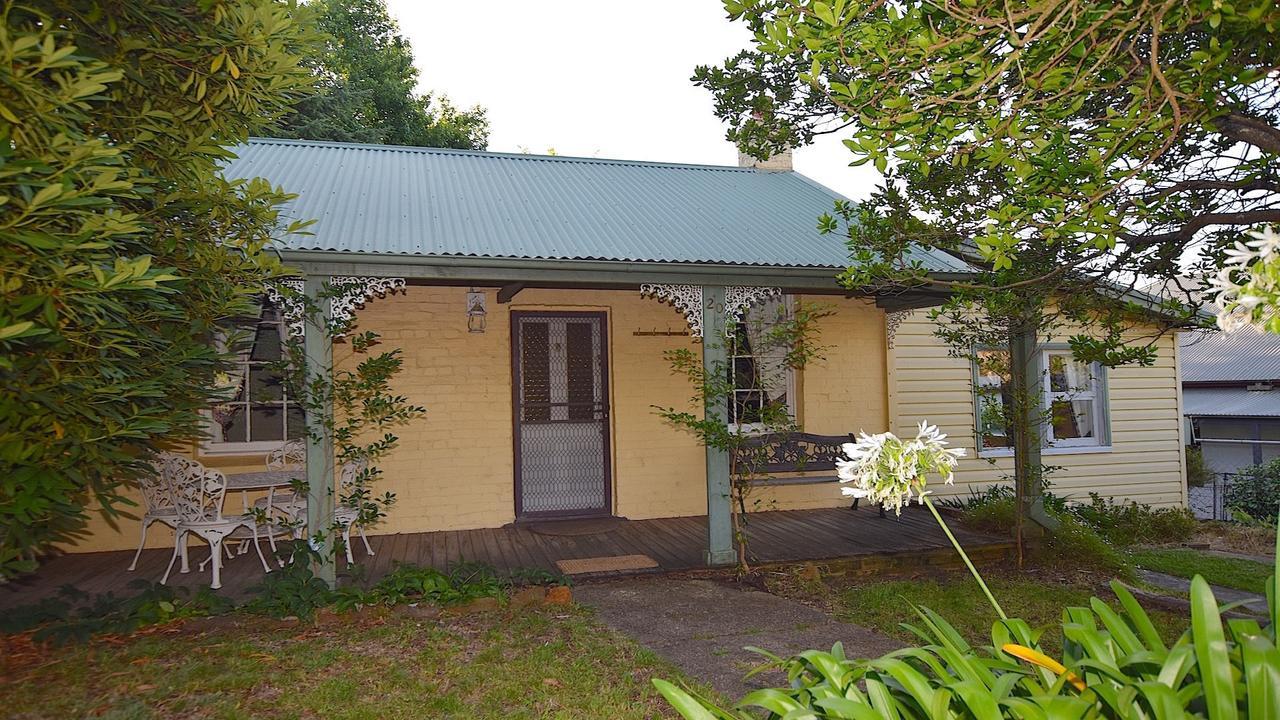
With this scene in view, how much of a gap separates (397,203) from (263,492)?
3009mm

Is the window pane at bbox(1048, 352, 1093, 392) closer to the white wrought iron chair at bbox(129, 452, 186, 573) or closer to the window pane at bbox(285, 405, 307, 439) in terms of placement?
the window pane at bbox(285, 405, 307, 439)

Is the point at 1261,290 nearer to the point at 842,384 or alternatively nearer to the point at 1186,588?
the point at 1186,588

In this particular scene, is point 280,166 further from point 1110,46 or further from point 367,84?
point 367,84

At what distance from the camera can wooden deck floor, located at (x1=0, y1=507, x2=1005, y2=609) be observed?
6156 millimetres

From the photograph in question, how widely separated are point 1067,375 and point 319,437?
9.47 metres

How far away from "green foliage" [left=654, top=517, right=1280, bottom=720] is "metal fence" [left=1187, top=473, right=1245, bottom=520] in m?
13.1

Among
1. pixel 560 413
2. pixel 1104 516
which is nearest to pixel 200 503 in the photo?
pixel 560 413

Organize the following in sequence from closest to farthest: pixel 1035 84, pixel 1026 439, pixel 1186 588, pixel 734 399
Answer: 1. pixel 1035 84
2. pixel 734 399
3. pixel 1186 588
4. pixel 1026 439

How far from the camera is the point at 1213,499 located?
13.6m

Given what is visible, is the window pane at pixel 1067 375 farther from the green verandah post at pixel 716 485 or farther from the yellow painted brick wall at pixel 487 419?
the green verandah post at pixel 716 485

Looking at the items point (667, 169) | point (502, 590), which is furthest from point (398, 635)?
point (667, 169)

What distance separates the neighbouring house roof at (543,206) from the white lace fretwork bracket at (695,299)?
0.25 meters

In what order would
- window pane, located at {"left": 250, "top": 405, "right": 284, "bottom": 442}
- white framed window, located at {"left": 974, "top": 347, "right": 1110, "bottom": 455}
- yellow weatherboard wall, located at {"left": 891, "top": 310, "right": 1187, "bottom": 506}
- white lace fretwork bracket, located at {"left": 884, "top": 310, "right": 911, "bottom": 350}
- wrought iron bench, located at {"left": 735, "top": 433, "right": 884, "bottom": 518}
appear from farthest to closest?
1. white framed window, located at {"left": 974, "top": 347, "right": 1110, "bottom": 455}
2. yellow weatherboard wall, located at {"left": 891, "top": 310, "right": 1187, "bottom": 506}
3. white lace fretwork bracket, located at {"left": 884, "top": 310, "right": 911, "bottom": 350}
4. wrought iron bench, located at {"left": 735, "top": 433, "right": 884, "bottom": 518}
5. window pane, located at {"left": 250, "top": 405, "right": 284, "bottom": 442}

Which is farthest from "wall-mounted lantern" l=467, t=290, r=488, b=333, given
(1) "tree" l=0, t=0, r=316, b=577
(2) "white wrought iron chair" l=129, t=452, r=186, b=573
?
(1) "tree" l=0, t=0, r=316, b=577
